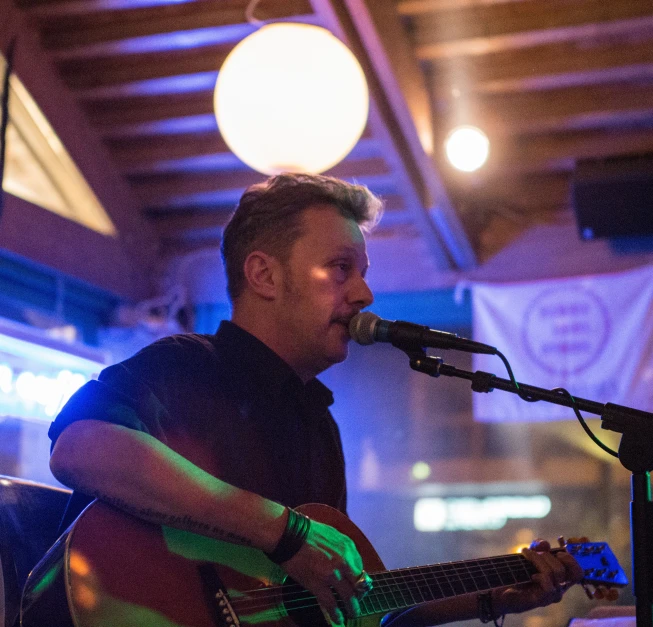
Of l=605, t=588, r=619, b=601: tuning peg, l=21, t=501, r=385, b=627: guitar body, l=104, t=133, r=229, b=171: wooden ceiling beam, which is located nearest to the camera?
l=21, t=501, r=385, b=627: guitar body

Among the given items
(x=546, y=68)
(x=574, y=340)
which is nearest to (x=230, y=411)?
(x=546, y=68)

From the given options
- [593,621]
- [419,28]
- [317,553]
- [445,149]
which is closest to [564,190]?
[445,149]

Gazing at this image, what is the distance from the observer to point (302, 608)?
1953mm

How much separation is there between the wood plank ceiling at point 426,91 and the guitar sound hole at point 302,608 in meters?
2.79

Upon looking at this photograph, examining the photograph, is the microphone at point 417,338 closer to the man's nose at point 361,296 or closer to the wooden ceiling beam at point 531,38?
the man's nose at point 361,296

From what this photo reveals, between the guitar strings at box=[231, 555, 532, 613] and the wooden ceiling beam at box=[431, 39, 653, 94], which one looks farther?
the wooden ceiling beam at box=[431, 39, 653, 94]

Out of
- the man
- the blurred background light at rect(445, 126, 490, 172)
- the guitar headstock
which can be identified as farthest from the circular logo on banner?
the guitar headstock

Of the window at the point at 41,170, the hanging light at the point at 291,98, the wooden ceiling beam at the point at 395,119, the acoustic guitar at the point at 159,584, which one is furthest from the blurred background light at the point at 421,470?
the acoustic guitar at the point at 159,584

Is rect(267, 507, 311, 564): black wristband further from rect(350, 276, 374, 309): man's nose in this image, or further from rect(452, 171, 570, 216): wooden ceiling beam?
rect(452, 171, 570, 216): wooden ceiling beam

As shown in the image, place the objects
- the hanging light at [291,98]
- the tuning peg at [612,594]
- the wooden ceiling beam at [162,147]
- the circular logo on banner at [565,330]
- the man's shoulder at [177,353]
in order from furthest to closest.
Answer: the wooden ceiling beam at [162,147] < the circular logo on banner at [565,330] < the hanging light at [291,98] < the tuning peg at [612,594] < the man's shoulder at [177,353]

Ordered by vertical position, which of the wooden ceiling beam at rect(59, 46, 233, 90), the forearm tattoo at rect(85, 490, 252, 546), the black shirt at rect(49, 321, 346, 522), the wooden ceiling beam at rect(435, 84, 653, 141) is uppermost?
the wooden ceiling beam at rect(59, 46, 233, 90)

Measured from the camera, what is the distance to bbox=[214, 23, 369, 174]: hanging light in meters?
3.13

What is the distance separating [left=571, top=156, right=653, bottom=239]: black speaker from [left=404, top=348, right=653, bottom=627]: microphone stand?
3.01m

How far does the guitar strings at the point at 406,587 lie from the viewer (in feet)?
6.26
